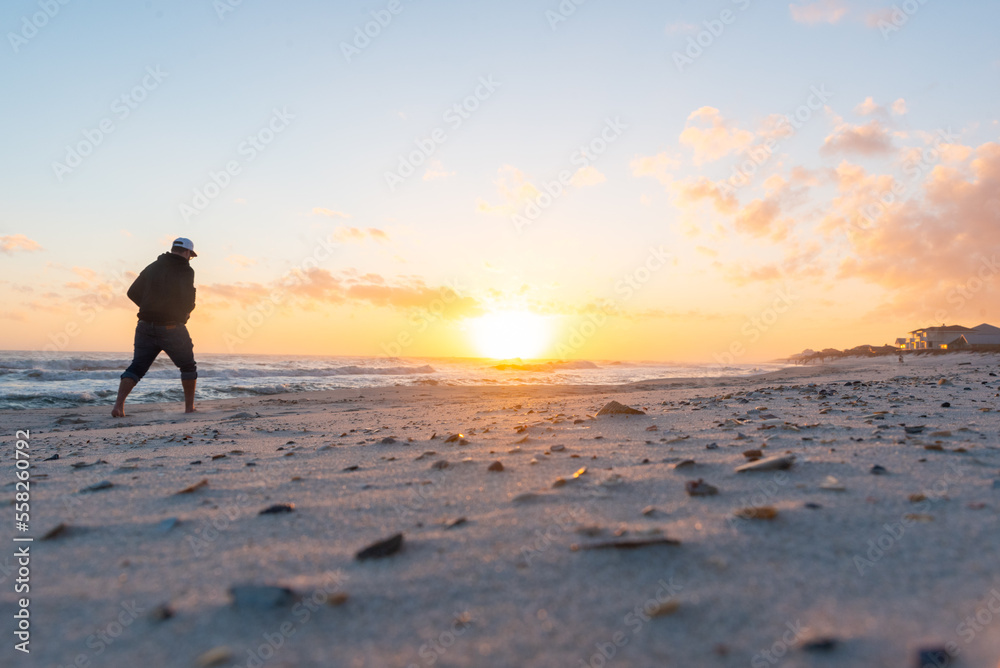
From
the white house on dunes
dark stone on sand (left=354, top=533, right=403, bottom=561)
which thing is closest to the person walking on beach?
dark stone on sand (left=354, top=533, right=403, bottom=561)

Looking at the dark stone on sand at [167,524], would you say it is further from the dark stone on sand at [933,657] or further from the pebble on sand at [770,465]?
the pebble on sand at [770,465]

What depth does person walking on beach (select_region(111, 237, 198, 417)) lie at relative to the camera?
318 inches

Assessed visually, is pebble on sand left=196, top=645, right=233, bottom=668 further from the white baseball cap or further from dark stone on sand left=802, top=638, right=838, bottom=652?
the white baseball cap

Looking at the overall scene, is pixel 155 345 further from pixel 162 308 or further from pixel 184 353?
pixel 162 308

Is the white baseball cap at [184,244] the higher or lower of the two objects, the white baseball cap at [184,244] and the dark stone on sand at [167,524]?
the higher

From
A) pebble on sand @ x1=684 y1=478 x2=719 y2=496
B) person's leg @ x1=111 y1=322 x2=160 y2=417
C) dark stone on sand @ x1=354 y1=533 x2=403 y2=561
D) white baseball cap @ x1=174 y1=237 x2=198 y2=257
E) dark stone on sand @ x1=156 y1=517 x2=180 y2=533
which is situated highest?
white baseball cap @ x1=174 y1=237 x2=198 y2=257

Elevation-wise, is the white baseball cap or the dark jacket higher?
the white baseball cap

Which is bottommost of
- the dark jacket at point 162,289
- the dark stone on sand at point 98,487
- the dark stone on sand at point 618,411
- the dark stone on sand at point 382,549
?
the dark stone on sand at point 98,487

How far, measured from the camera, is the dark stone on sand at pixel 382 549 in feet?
6.37

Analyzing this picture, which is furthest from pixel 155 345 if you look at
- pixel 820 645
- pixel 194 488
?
Result: pixel 820 645

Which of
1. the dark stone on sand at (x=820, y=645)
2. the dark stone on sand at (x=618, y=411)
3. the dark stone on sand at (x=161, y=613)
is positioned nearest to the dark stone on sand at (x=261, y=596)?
the dark stone on sand at (x=161, y=613)

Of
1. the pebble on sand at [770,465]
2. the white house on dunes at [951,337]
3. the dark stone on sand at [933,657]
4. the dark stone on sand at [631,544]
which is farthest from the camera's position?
the white house on dunes at [951,337]

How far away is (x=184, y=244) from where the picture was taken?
27.3 ft

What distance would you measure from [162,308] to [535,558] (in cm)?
841
